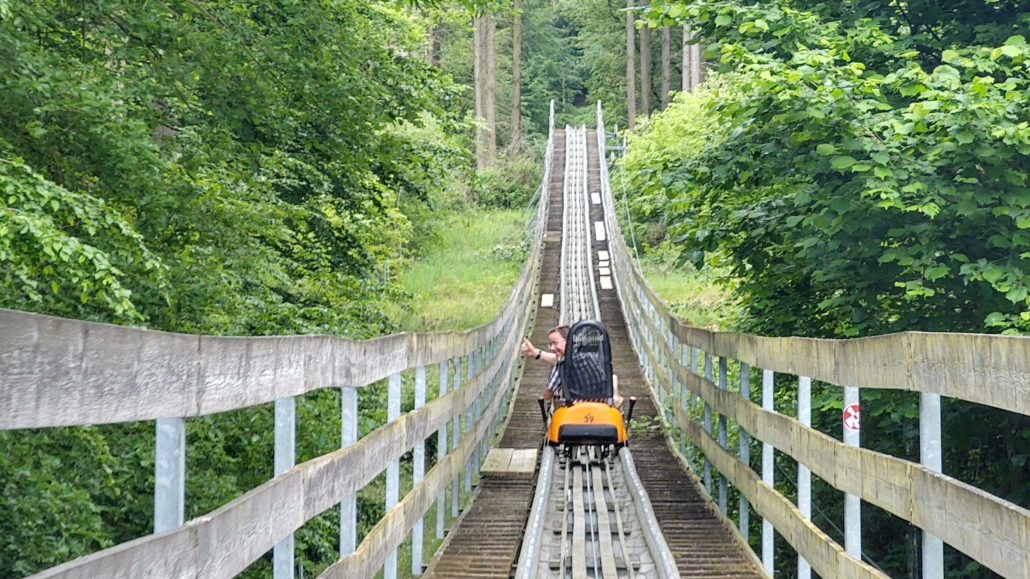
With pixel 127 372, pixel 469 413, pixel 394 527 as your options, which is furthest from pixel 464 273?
pixel 127 372

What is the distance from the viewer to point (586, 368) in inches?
414

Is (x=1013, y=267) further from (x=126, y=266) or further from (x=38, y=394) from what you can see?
(x=38, y=394)

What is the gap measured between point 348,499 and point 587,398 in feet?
21.4

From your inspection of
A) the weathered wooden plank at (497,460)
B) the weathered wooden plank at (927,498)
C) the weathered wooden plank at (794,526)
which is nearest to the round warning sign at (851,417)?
the weathered wooden plank at (927,498)

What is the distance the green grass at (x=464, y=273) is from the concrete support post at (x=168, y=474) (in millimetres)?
15635

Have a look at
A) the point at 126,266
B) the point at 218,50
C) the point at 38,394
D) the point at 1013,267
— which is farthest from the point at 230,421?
the point at 38,394

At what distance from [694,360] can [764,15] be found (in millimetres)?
3732

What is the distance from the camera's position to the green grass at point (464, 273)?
22.2m

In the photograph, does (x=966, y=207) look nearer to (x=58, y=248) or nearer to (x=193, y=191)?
(x=193, y=191)

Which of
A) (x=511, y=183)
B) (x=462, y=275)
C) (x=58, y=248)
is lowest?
(x=58, y=248)

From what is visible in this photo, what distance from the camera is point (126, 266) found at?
7.20 m

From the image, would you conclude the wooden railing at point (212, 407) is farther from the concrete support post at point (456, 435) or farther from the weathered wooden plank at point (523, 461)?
the weathered wooden plank at point (523, 461)

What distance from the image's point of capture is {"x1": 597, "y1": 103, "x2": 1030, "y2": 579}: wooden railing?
3.07 meters

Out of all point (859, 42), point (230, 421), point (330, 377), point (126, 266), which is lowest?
point (230, 421)
